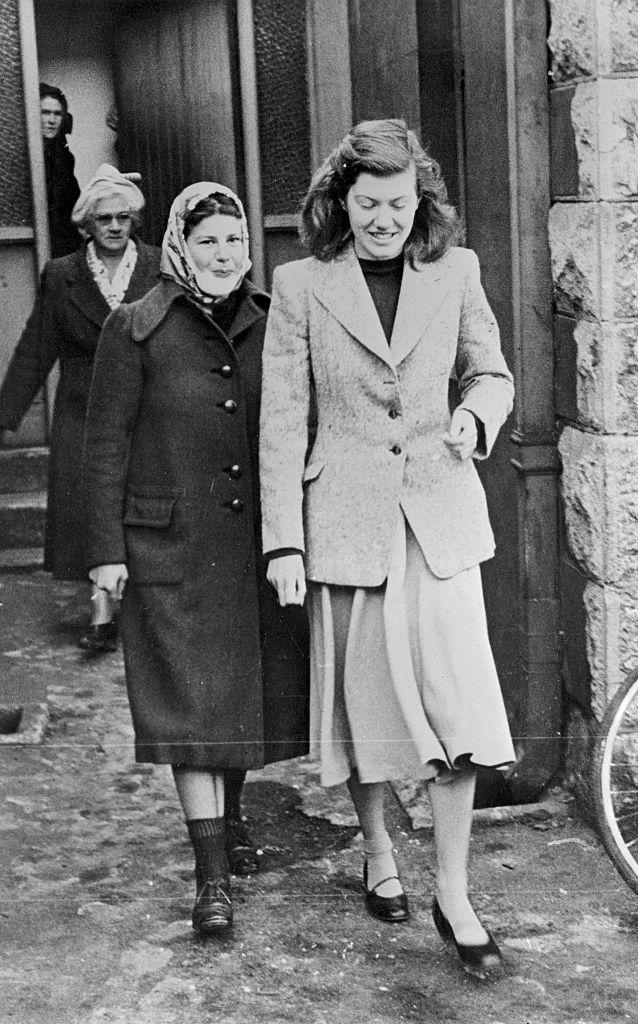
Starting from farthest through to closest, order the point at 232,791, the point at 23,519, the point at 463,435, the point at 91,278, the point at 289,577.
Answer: the point at 23,519 < the point at 91,278 < the point at 232,791 < the point at 289,577 < the point at 463,435

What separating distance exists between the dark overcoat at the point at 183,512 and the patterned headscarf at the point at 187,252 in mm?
43

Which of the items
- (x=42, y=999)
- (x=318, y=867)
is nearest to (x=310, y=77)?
(x=318, y=867)

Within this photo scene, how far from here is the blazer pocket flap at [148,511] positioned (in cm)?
425

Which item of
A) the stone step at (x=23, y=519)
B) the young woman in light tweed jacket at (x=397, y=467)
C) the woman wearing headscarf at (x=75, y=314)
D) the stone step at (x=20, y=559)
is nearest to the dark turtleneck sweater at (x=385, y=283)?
the young woman in light tweed jacket at (x=397, y=467)

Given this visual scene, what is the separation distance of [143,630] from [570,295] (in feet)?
5.35

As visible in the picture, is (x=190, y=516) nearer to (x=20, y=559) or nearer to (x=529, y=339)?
(x=529, y=339)

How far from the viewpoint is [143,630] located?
4.32 metres

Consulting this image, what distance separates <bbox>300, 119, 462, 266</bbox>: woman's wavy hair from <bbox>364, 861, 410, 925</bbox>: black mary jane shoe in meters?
1.77

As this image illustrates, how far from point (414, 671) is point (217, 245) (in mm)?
1257

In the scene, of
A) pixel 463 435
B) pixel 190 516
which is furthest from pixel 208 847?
pixel 463 435

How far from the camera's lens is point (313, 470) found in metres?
4.12

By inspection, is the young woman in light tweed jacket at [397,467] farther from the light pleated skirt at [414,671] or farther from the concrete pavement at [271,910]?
the concrete pavement at [271,910]

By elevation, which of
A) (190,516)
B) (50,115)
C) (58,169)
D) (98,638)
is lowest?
(98,638)

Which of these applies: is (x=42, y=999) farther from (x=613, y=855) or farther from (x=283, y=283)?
(x=283, y=283)
